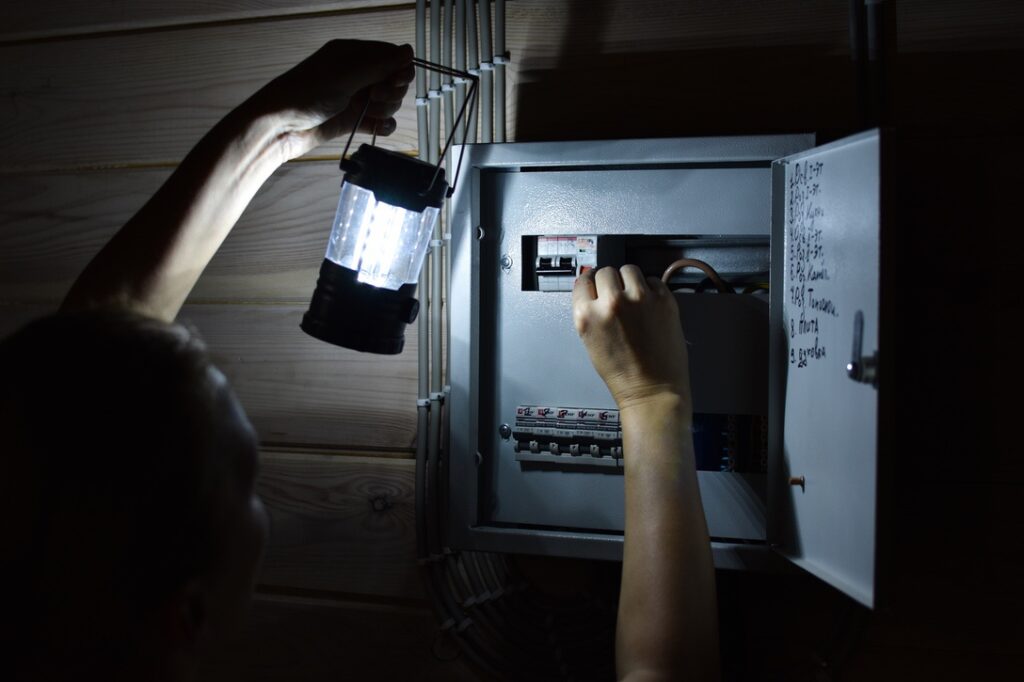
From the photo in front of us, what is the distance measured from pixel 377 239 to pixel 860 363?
550 mm

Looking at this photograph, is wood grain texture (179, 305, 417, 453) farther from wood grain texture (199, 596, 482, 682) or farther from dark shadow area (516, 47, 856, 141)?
dark shadow area (516, 47, 856, 141)

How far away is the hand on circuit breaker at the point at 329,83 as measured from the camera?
0.91 meters

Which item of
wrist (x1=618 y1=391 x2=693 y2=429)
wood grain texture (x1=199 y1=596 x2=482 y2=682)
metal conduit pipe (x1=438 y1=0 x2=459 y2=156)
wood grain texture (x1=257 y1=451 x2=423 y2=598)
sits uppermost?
metal conduit pipe (x1=438 y1=0 x2=459 y2=156)

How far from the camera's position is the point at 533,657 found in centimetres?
111

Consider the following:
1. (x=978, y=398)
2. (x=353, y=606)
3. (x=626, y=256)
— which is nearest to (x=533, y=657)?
(x=353, y=606)

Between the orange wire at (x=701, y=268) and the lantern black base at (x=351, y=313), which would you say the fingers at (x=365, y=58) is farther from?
the orange wire at (x=701, y=268)

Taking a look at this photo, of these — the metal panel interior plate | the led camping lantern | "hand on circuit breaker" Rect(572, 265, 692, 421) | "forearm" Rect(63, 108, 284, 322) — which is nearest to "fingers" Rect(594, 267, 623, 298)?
"hand on circuit breaker" Rect(572, 265, 692, 421)

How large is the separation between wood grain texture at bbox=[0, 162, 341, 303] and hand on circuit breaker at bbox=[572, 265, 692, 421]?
0.51m

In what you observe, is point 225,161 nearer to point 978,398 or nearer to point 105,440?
point 105,440

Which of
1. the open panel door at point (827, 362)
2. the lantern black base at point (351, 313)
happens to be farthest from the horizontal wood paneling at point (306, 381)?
the open panel door at point (827, 362)

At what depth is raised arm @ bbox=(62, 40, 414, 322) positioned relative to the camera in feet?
2.91

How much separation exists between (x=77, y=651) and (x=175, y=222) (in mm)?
543

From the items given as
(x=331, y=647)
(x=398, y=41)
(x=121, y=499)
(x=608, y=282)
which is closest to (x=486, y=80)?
(x=398, y=41)

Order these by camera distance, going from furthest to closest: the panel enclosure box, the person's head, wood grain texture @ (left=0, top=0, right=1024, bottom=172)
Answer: wood grain texture @ (left=0, top=0, right=1024, bottom=172), the panel enclosure box, the person's head
